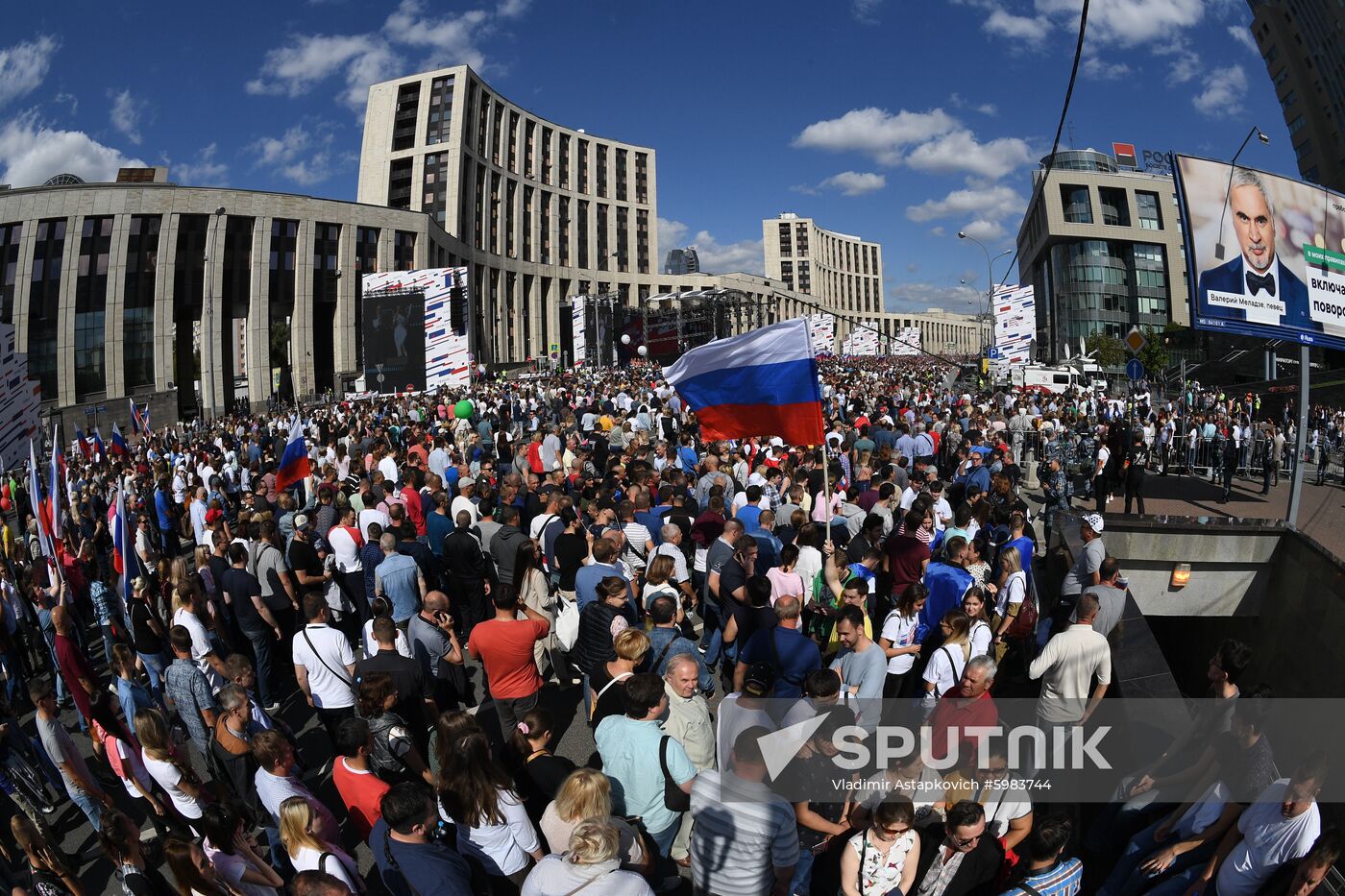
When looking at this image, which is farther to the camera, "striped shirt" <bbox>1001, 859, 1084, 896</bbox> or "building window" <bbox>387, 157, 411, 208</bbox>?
"building window" <bbox>387, 157, 411, 208</bbox>

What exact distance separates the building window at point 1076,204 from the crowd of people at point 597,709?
74.0 meters

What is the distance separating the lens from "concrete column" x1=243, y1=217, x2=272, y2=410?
4759 cm

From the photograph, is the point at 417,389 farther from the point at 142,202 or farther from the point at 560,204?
the point at 560,204

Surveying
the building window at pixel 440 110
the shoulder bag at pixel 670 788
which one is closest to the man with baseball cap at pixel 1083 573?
the shoulder bag at pixel 670 788

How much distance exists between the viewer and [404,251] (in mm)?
53531

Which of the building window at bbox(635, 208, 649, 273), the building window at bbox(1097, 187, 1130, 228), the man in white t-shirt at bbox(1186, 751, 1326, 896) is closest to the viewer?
the man in white t-shirt at bbox(1186, 751, 1326, 896)

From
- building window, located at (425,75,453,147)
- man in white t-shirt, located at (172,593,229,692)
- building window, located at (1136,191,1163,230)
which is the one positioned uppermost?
building window, located at (425,75,453,147)

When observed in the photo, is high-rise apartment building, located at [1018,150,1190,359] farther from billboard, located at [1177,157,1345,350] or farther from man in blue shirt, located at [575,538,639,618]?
man in blue shirt, located at [575,538,639,618]

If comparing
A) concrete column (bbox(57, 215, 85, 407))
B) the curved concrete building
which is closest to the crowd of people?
the curved concrete building

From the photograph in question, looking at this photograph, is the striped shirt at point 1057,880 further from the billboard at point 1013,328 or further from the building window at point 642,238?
the building window at point 642,238

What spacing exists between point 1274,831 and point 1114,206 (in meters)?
84.0

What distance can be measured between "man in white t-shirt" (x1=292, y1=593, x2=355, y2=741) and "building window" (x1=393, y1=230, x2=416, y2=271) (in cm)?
5122

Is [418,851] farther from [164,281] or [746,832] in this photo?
[164,281]

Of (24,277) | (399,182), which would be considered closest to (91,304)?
(24,277)
